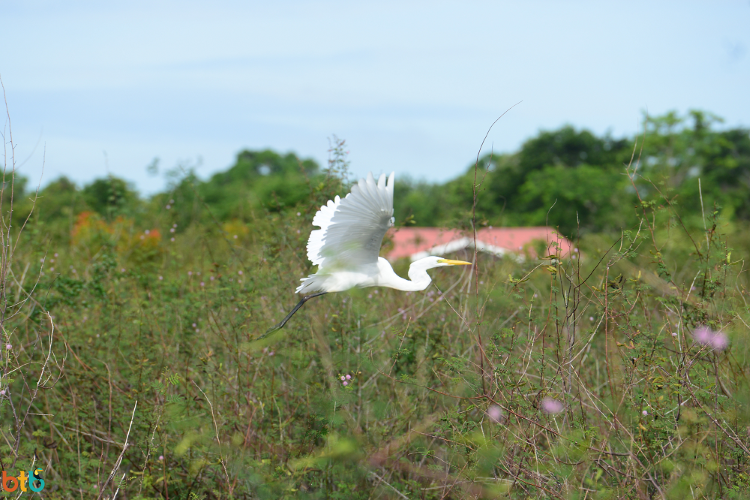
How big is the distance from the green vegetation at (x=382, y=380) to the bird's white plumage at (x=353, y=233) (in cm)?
26

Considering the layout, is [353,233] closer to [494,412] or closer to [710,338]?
[494,412]

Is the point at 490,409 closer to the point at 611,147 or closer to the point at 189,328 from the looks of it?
the point at 189,328

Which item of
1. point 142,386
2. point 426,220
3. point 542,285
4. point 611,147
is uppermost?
point 142,386

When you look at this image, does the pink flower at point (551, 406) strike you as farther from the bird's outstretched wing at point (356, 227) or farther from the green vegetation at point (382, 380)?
the bird's outstretched wing at point (356, 227)

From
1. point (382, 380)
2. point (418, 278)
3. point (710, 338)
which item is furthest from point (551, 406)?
point (382, 380)

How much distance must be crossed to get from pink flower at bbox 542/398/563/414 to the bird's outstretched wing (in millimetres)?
1049

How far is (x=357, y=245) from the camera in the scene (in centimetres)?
301

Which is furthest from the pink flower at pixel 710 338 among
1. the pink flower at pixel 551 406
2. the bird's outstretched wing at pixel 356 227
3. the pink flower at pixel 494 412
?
the bird's outstretched wing at pixel 356 227

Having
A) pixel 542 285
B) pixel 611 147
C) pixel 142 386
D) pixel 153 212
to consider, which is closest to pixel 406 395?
pixel 142 386

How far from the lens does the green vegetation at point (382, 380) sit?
2.51m

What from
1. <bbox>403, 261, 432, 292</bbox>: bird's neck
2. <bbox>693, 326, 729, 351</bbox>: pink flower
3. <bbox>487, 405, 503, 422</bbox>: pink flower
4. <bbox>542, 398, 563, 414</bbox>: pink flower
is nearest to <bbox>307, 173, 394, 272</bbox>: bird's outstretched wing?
<bbox>403, 261, 432, 292</bbox>: bird's neck

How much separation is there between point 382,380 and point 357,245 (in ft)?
3.80

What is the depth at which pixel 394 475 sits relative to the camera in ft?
11.3

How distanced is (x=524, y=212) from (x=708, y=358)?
29767 mm
